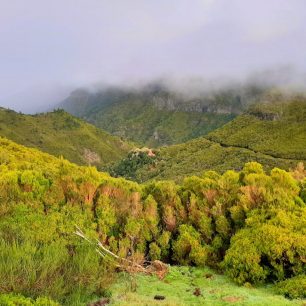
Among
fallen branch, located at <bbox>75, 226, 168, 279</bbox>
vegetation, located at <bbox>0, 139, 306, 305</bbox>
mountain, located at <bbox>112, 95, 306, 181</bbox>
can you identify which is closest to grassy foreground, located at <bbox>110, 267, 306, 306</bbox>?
fallen branch, located at <bbox>75, 226, 168, 279</bbox>

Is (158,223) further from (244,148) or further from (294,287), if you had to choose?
(244,148)

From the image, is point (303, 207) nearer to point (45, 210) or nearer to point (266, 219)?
point (266, 219)

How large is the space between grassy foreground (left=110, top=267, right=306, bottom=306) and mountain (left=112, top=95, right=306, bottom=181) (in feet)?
302

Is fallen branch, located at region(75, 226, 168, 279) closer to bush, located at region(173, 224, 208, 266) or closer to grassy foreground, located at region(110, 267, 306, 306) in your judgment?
grassy foreground, located at region(110, 267, 306, 306)

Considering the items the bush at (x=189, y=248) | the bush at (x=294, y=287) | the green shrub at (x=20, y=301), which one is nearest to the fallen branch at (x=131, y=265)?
the bush at (x=189, y=248)

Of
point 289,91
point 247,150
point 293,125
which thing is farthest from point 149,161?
point 289,91

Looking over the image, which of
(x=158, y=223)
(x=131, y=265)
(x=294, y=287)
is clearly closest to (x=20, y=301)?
(x=131, y=265)

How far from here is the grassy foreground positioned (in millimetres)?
11594

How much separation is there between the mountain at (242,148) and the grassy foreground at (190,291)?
92.0 meters

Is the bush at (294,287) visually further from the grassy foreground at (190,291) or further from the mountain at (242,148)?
the mountain at (242,148)

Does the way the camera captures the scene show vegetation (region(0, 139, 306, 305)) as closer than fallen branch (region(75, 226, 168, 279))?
Yes

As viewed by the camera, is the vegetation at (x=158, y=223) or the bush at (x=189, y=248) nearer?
the vegetation at (x=158, y=223)

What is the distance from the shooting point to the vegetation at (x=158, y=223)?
12807 mm

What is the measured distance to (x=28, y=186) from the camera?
16.8 m
